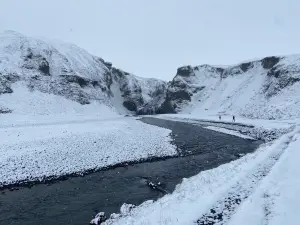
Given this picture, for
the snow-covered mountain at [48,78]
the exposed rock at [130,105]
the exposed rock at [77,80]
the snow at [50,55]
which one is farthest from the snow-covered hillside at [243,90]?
the exposed rock at [77,80]

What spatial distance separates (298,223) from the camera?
979 centimetres

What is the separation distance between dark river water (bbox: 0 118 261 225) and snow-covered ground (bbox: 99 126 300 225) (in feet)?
7.64

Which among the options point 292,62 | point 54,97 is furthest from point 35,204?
point 292,62

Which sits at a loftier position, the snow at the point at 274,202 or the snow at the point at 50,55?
the snow at the point at 50,55

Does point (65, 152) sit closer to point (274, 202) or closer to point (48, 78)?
point (274, 202)

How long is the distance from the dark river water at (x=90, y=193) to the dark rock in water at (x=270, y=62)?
73.8 m

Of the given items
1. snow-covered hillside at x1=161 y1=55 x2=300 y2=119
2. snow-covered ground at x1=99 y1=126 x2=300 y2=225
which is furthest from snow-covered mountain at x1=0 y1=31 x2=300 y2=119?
snow-covered ground at x1=99 y1=126 x2=300 y2=225

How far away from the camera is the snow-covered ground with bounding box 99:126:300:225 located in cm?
1116

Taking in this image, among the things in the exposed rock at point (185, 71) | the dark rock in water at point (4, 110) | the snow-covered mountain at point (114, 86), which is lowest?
the dark rock in water at point (4, 110)

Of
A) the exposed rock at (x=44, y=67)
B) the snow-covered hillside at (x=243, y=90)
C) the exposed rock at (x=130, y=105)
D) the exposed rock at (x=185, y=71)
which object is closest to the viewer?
the snow-covered hillside at (x=243, y=90)

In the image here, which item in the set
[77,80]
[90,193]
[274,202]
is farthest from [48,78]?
[274,202]

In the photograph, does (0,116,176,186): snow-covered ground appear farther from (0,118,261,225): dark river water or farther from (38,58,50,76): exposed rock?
(38,58,50,76): exposed rock

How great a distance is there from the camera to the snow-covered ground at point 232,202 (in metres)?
11.2

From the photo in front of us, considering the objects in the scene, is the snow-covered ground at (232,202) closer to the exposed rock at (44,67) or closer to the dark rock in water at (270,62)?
the exposed rock at (44,67)
